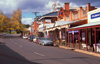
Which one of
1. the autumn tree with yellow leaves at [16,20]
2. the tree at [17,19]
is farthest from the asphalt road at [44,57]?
the tree at [17,19]

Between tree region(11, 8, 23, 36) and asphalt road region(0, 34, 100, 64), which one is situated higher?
tree region(11, 8, 23, 36)

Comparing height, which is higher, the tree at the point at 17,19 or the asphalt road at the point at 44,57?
the tree at the point at 17,19

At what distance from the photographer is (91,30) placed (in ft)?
82.2

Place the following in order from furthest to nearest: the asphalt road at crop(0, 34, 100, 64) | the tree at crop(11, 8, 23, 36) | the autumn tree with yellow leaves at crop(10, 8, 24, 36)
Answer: the tree at crop(11, 8, 23, 36), the autumn tree with yellow leaves at crop(10, 8, 24, 36), the asphalt road at crop(0, 34, 100, 64)

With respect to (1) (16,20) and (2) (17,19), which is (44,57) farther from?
(2) (17,19)

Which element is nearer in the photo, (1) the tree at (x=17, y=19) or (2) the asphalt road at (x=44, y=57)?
(2) the asphalt road at (x=44, y=57)

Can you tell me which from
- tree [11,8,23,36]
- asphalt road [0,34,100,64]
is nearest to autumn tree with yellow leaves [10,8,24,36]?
tree [11,8,23,36]

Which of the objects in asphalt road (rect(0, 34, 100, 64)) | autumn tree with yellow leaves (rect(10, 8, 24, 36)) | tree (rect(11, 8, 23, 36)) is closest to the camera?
asphalt road (rect(0, 34, 100, 64))

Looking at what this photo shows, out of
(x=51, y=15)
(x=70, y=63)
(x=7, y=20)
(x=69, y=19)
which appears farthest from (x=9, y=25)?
(x=70, y=63)

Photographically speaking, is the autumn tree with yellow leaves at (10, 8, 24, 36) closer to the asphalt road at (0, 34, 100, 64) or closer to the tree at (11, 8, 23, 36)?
the tree at (11, 8, 23, 36)

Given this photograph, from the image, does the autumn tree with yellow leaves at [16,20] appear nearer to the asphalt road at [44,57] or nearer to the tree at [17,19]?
the tree at [17,19]

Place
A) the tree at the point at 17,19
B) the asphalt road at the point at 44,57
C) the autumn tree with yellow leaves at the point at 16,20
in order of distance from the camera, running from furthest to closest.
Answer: the tree at the point at 17,19
the autumn tree with yellow leaves at the point at 16,20
the asphalt road at the point at 44,57

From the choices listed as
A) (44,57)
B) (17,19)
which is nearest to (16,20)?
(17,19)

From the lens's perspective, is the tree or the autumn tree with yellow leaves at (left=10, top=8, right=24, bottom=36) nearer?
the autumn tree with yellow leaves at (left=10, top=8, right=24, bottom=36)
